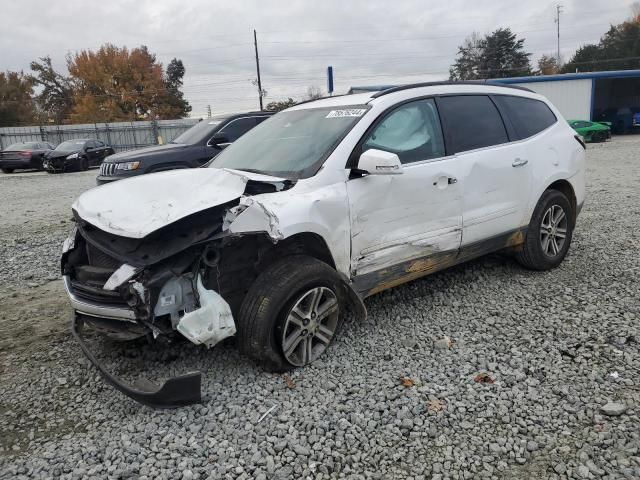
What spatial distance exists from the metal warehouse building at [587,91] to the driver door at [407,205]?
3001 centimetres

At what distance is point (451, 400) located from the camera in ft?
9.83

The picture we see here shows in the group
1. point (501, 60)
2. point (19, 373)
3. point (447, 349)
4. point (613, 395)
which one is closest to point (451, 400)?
point (447, 349)

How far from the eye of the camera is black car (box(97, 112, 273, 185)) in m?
8.74

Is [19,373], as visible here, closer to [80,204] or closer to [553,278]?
[80,204]

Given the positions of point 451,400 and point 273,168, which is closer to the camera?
point 451,400

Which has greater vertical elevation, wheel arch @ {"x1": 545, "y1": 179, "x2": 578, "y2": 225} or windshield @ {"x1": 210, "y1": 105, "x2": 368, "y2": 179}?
windshield @ {"x1": 210, "y1": 105, "x2": 368, "y2": 179}

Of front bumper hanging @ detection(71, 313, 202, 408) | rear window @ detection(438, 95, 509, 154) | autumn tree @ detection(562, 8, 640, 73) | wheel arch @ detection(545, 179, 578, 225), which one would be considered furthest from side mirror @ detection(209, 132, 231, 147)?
autumn tree @ detection(562, 8, 640, 73)

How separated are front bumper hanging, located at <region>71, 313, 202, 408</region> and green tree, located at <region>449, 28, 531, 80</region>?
7118cm

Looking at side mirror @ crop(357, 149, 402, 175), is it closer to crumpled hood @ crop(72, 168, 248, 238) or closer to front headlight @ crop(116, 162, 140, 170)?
crumpled hood @ crop(72, 168, 248, 238)

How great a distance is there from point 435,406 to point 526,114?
3301 mm

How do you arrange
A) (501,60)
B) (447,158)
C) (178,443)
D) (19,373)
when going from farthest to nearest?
1. (501,60)
2. (447,158)
3. (19,373)
4. (178,443)

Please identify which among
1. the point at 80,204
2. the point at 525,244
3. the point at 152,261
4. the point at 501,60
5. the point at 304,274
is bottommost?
the point at 525,244

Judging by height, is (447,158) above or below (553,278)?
above

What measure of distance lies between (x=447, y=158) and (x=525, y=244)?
1.41m
